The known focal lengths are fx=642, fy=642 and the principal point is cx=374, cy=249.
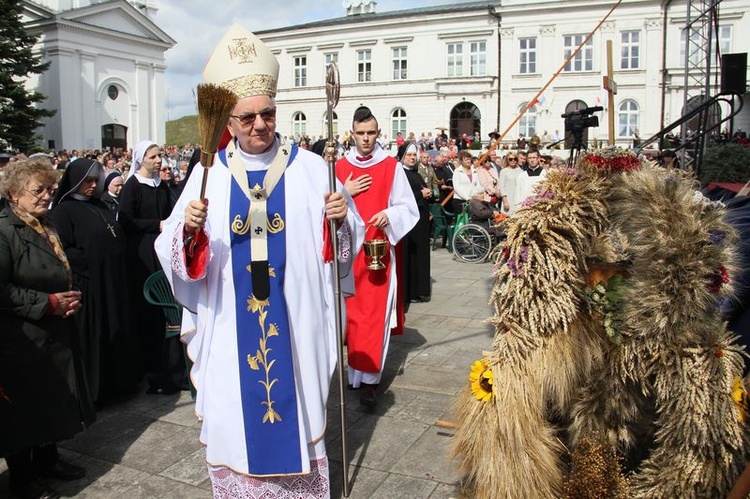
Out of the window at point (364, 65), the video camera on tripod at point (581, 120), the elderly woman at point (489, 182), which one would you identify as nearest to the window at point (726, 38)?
the window at point (364, 65)

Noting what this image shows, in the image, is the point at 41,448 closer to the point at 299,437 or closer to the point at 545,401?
the point at 299,437

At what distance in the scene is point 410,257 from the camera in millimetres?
7902

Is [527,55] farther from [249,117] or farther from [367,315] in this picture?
[249,117]

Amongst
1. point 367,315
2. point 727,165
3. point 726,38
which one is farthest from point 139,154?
point 726,38

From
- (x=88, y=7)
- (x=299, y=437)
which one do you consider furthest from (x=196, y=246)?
(x=88, y=7)

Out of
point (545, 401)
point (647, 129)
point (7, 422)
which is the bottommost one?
point (7, 422)

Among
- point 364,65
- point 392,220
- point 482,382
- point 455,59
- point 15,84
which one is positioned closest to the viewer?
point 482,382

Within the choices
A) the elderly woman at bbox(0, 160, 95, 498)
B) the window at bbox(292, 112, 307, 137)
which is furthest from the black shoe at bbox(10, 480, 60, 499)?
the window at bbox(292, 112, 307, 137)

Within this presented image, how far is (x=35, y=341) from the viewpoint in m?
3.58

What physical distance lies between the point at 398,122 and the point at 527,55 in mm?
9334

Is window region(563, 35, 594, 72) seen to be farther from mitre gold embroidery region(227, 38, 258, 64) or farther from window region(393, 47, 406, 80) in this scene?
mitre gold embroidery region(227, 38, 258, 64)

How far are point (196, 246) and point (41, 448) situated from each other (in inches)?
72.1

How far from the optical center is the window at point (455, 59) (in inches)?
1613

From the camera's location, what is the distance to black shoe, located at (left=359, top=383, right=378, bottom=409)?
15.2 feet
